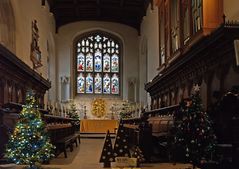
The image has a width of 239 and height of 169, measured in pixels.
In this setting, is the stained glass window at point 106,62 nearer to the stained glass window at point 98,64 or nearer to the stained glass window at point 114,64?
the stained glass window at point 98,64

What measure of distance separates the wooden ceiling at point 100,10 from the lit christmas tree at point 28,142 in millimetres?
14620

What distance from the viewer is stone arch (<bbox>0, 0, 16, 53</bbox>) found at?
12.3 meters

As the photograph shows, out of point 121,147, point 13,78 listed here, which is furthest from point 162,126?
point 13,78

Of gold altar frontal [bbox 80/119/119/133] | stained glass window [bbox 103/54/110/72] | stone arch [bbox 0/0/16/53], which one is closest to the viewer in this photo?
stone arch [bbox 0/0/16/53]

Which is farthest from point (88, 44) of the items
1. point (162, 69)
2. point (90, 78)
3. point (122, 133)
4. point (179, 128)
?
point (179, 128)

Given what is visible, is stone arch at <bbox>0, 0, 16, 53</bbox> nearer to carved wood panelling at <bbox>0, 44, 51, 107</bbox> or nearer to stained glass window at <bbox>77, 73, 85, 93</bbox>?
carved wood panelling at <bbox>0, 44, 51, 107</bbox>

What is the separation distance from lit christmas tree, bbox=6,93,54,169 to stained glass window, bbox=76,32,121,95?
18.2 meters

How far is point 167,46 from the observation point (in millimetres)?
13086

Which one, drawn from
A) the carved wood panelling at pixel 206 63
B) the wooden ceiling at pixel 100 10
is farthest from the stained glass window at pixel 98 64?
the carved wood panelling at pixel 206 63

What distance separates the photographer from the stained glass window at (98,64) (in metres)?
24.0

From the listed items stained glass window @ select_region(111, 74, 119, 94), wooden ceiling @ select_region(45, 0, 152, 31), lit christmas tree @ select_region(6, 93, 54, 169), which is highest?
wooden ceiling @ select_region(45, 0, 152, 31)

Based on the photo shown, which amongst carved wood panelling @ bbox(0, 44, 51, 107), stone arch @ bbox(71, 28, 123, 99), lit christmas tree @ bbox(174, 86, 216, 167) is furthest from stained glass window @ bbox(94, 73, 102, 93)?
lit christmas tree @ bbox(174, 86, 216, 167)

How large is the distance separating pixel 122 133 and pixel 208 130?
6.53 feet

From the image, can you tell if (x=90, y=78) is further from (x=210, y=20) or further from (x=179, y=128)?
(x=179, y=128)
